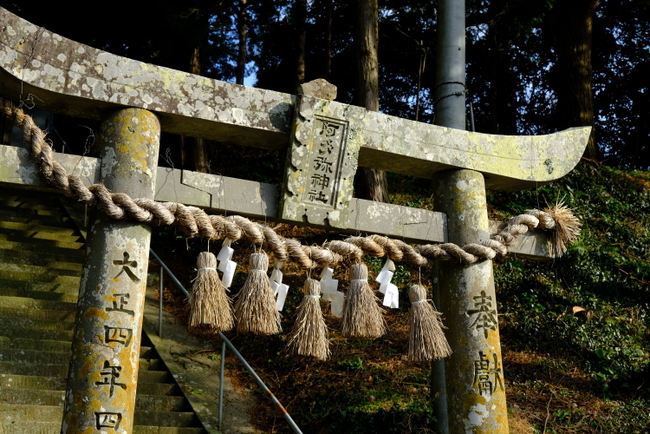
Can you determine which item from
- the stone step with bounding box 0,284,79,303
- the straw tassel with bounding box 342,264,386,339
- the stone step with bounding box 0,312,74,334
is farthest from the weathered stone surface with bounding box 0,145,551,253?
the stone step with bounding box 0,284,79,303

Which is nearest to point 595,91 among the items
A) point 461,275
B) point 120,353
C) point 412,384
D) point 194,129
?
point 412,384

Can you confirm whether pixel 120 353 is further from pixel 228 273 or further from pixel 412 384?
pixel 412 384

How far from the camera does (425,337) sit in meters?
4.25

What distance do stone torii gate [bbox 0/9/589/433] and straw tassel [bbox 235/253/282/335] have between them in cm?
44

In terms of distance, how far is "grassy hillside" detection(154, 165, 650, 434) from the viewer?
6.43 meters

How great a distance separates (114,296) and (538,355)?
5.50m

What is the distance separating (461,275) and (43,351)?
3.81 m

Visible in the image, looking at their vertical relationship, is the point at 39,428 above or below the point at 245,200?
below

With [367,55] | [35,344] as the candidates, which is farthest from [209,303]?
[367,55]

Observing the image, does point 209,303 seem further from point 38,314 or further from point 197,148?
point 197,148

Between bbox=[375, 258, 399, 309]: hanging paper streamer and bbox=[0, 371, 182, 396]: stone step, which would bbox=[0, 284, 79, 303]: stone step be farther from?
bbox=[375, 258, 399, 309]: hanging paper streamer

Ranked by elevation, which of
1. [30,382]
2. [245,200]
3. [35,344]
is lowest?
[30,382]

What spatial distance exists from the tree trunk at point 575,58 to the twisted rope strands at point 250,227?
6.88 meters

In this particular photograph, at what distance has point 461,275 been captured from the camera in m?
4.58
